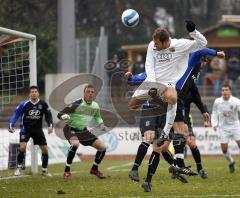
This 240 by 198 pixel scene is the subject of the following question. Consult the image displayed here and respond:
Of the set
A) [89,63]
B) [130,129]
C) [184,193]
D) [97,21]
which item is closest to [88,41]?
[89,63]

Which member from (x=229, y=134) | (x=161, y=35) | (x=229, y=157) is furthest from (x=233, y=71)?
(x=161, y=35)

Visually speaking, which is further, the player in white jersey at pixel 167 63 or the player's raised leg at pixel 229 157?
the player's raised leg at pixel 229 157

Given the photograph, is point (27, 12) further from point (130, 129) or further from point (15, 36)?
point (15, 36)

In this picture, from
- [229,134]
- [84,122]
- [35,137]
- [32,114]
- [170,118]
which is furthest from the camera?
[229,134]

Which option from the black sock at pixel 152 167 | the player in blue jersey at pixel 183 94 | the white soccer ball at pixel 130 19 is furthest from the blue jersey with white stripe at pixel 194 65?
the black sock at pixel 152 167

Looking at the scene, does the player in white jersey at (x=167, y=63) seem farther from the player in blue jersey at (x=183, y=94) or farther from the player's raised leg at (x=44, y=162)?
the player's raised leg at (x=44, y=162)

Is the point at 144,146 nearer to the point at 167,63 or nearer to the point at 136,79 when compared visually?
the point at 136,79

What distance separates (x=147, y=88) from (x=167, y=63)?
1.86 feet

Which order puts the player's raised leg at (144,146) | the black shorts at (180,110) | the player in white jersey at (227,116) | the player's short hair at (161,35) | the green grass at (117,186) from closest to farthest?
1. the green grass at (117,186)
2. the player's short hair at (161,35)
3. the player's raised leg at (144,146)
4. the black shorts at (180,110)
5. the player in white jersey at (227,116)

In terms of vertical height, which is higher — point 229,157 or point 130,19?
point 130,19

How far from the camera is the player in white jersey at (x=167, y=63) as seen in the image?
12359 mm

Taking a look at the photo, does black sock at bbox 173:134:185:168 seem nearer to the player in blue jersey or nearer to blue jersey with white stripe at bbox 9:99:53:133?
the player in blue jersey

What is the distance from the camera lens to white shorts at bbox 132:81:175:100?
Answer: 12586 mm

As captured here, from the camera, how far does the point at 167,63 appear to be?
12.6 meters
